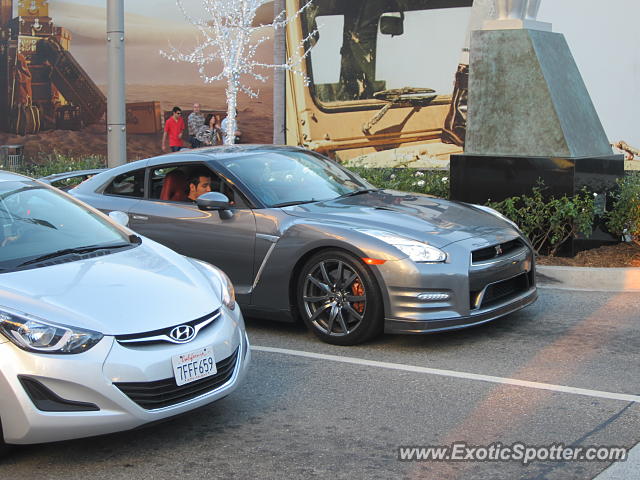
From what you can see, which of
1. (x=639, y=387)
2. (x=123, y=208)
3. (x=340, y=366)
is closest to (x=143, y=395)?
(x=340, y=366)

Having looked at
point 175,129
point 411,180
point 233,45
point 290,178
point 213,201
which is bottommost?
point 411,180

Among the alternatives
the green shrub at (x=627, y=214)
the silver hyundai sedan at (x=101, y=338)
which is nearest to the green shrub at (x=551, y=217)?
the green shrub at (x=627, y=214)

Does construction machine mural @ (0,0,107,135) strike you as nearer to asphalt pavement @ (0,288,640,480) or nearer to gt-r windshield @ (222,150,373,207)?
gt-r windshield @ (222,150,373,207)

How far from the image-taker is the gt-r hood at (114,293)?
4266mm

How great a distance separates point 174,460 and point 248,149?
385 centimetres

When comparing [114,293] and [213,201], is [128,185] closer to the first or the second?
[213,201]

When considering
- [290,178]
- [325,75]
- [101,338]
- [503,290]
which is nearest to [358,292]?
[503,290]

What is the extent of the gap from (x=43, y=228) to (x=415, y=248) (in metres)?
2.48

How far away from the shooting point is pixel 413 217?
6.75m

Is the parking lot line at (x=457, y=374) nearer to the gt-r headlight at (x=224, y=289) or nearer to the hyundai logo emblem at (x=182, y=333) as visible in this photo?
the gt-r headlight at (x=224, y=289)

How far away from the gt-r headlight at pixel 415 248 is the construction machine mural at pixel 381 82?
12293 mm

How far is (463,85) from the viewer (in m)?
18.2

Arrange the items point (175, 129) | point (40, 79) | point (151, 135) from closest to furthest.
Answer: point (175, 129), point (151, 135), point (40, 79)

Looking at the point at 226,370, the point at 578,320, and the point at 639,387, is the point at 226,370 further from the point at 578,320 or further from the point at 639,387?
the point at 578,320
